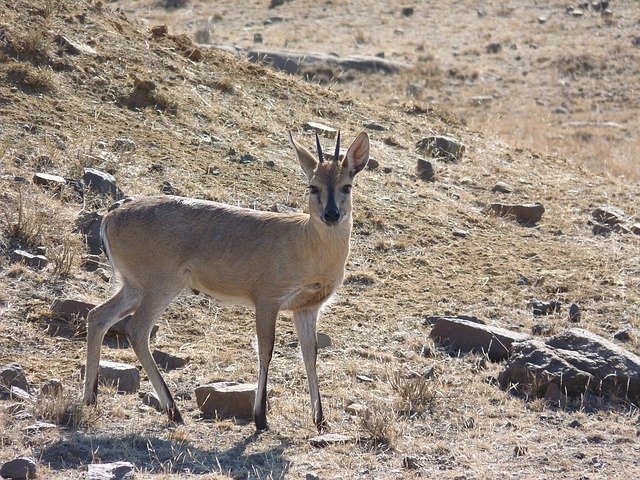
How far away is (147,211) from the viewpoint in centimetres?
917

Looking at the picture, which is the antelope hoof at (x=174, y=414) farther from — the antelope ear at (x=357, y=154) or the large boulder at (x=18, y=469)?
the antelope ear at (x=357, y=154)

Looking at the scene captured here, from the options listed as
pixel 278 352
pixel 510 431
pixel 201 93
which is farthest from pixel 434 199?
pixel 510 431

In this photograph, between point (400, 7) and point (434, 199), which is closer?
point (434, 199)

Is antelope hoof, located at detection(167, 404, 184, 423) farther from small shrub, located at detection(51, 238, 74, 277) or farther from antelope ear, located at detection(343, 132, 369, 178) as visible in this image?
small shrub, located at detection(51, 238, 74, 277)

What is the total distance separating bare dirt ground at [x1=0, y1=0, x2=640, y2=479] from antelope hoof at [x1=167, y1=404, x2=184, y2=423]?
12cm

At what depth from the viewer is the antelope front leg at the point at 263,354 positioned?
872 centimetres

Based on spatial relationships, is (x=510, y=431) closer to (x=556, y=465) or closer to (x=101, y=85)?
(x=556, y=465)

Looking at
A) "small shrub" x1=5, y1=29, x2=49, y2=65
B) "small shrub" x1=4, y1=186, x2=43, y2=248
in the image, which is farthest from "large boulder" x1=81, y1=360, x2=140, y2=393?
"small shrub" x1=5, y1=29, x2=49, y2=65

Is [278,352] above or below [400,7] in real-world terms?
below

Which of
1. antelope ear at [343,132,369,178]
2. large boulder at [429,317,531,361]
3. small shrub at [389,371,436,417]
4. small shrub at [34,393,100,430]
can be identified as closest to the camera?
small shrub at [34,393,100,430]

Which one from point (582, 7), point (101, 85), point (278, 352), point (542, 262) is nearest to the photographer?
point (278, 352)

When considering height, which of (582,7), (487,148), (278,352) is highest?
(582,7)

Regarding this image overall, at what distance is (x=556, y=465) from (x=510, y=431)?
31.5 inches

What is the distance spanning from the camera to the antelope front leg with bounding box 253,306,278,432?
872 centimetres
